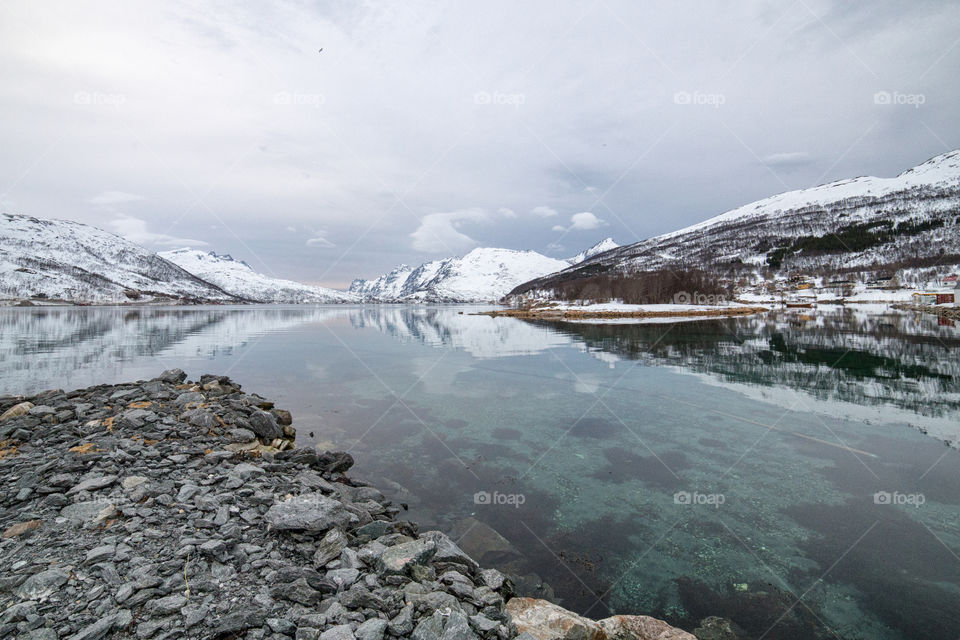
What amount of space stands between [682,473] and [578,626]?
6292 mm

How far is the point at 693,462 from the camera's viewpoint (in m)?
10.5

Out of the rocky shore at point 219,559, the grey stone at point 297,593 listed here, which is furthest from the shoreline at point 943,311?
the grey stone at point 297,593

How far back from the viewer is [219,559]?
201 inches

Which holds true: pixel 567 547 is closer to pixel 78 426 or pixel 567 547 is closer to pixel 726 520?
pixel 726 520

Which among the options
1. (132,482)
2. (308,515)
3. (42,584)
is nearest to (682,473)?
(308,515)

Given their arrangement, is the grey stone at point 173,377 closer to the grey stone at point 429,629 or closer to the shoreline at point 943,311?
the grey stone at point 429,629

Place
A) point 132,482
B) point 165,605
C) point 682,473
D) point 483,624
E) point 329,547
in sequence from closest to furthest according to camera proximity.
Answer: point 165,605 < point 483,624 < point 329,547 < point 132,482 < point 682,473

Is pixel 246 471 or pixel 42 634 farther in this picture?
pixel 246 471

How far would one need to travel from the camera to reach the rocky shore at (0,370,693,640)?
13.3 ft

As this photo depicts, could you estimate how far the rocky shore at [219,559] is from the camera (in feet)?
13.3

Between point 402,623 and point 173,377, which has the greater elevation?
point 173,377

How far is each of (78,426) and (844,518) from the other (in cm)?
1651

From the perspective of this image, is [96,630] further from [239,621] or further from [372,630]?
[372,630]

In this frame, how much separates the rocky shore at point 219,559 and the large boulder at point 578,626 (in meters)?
0.02
